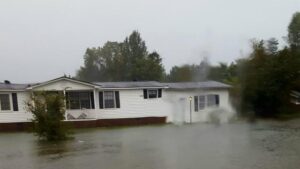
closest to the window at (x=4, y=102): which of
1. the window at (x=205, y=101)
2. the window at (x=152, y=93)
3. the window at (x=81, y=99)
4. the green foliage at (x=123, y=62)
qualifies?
the window at (x=81, y=99)

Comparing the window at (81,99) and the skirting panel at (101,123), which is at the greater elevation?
the window at (81,99)

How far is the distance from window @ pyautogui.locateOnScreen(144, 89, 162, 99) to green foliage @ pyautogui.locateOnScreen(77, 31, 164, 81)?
23.3 metres

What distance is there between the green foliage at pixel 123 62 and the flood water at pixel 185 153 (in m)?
33.5

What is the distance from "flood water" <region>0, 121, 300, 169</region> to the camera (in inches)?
356

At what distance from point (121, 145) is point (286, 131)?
288 inches

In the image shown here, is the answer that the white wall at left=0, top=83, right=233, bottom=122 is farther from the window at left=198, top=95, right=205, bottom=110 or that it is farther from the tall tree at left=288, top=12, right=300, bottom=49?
the tall tree at left=288, top=12, right=300, bottom=49

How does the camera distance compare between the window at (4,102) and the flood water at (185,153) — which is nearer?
the flood water at (185,153)

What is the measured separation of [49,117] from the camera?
15641mm

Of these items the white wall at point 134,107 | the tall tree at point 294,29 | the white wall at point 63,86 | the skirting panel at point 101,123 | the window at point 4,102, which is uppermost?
the tall tree at point 294,29

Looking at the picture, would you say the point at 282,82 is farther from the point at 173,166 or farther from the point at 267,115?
the point at 173,166

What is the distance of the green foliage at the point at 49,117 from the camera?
1566 centimetres

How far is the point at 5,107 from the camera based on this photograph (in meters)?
22.4

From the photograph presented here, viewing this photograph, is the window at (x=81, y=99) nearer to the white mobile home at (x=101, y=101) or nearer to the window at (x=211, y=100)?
the white mobile home at (x=101, y=101)

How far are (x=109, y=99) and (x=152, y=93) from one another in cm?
284
